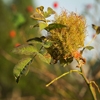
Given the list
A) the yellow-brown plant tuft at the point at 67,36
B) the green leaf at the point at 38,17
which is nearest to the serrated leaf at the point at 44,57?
the yellow-brown plant tuft at the point at 67,36

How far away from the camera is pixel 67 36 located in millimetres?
1334

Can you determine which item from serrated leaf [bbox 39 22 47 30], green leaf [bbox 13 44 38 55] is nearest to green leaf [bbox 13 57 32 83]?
green leaf [bbox 13 44 38 55]

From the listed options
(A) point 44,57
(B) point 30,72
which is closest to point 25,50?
(A) point 44,57

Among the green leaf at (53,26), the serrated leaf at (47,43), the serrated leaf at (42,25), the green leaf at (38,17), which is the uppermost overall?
the green leaf at (38,17)

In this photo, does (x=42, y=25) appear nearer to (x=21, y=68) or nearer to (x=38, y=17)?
(x=38, y=17)

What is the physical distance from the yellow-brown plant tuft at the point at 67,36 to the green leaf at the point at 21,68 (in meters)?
0.10

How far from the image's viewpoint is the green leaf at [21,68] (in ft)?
4.21

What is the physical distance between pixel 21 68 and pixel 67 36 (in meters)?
0.20

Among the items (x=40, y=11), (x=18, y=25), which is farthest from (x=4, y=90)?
(x=40, y=11)

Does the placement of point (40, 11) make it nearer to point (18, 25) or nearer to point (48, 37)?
point (48, 37)

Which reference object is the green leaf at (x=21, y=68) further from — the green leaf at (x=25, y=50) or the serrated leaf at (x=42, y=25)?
the serrated leaf at (x=42, y=25)

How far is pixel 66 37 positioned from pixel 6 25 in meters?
17.5

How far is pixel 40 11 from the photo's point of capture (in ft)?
4.61

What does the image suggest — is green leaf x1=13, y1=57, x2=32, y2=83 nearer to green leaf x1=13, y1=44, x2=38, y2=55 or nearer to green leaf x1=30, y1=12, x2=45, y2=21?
green leaf x1=13, y1=44, x2=38, y2=55
